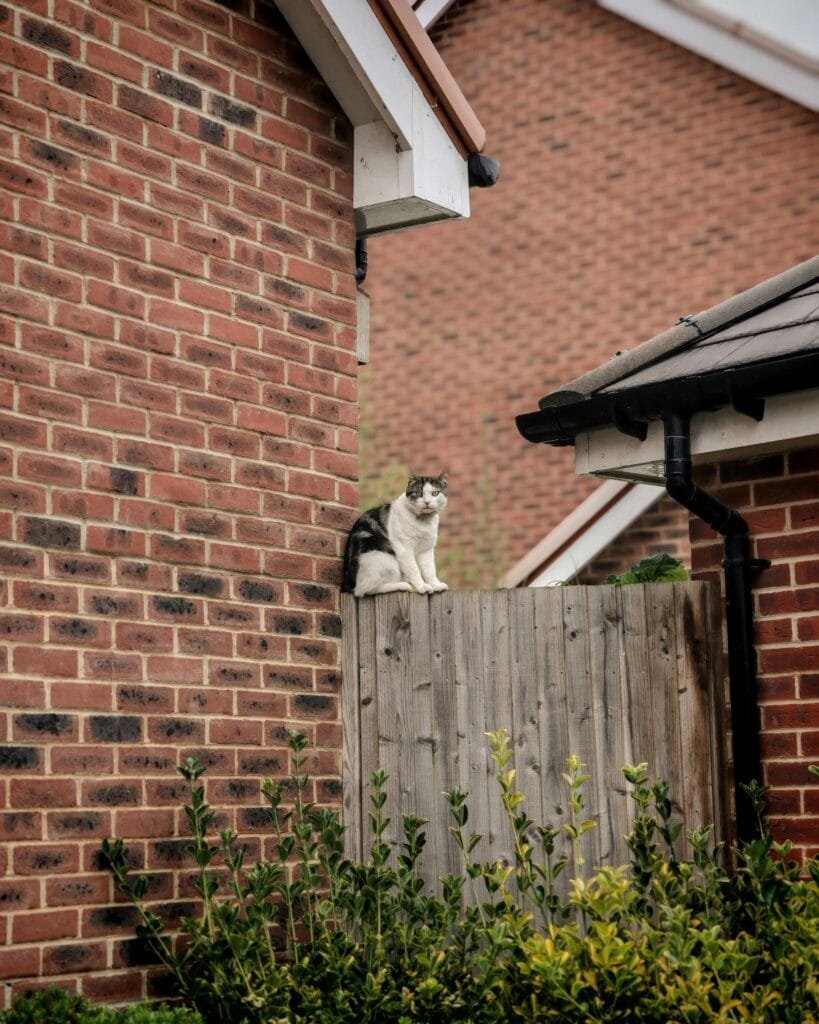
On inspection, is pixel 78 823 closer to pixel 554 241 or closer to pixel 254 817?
pixel 254 817

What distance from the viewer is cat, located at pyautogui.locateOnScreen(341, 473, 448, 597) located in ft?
20.3

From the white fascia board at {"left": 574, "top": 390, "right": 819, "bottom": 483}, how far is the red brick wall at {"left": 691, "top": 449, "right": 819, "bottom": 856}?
0.50 feet

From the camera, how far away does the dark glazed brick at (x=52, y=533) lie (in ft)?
16.3

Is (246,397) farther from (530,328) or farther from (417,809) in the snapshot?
(530,328)

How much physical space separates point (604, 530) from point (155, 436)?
6778 mm

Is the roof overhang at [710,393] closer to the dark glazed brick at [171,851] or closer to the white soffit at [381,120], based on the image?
the white soffit at [381,120]

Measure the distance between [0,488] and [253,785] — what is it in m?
1.60

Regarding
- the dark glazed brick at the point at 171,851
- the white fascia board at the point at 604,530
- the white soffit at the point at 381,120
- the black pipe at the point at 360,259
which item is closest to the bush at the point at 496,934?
the dark glazed brick at the point at 171,851

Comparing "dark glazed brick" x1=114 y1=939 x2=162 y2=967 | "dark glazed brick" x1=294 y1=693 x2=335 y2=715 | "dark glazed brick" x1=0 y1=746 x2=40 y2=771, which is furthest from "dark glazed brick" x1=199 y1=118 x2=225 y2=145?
"dark glazed brick" x1=114 y1=939 x2=162 y2=967

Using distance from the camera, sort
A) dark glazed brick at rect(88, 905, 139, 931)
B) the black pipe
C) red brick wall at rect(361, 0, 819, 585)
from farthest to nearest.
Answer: red brick wall at rect(361, 0, 819, 585) < the black pipe < dark glazed brick at rect(88, 905, 139, 931)

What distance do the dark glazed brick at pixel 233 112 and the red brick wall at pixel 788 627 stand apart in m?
2.44

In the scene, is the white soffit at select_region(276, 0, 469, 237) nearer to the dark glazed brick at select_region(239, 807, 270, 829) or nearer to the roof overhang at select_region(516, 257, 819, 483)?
the roof overhang at select_region(516, 257, 819, 483)

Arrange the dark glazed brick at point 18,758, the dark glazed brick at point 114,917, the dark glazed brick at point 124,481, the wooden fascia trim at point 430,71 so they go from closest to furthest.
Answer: the dark glazed brick at point 18,758 → the dark glazed brick at point 114,917 → the dark glazed brick at point 124,481 → the wooden fascia trim at point 430,71

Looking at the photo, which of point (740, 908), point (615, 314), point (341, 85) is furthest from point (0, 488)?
point (615, 314)
